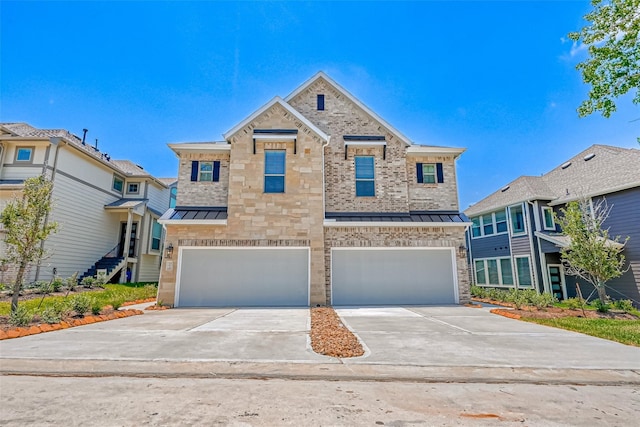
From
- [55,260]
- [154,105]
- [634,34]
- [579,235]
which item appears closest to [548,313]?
[579,235]

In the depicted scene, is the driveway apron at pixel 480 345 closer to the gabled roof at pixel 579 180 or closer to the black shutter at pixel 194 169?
the black shutter at pixel 194 169

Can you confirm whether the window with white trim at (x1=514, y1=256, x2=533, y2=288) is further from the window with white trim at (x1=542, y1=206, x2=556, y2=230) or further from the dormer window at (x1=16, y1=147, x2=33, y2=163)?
the dormer window at (x1=16, y1=147, x2=33, y2=163)

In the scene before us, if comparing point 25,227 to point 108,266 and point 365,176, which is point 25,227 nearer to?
point 365,176

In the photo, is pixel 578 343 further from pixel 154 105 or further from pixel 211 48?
pixel 154 105

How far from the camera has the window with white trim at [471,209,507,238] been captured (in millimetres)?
18250

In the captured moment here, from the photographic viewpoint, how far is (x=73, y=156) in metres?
17.1

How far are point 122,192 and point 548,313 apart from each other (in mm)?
23763

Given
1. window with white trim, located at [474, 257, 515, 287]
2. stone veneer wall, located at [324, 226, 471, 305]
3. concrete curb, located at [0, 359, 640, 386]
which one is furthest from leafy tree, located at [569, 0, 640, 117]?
window with white trim, located at [474, 257, 515, 287]

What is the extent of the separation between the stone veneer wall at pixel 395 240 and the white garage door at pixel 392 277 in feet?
0.81

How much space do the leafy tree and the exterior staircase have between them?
22.3 metres

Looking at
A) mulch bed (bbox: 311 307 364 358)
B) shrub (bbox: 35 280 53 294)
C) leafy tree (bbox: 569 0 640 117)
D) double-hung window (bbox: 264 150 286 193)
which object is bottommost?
mulch bed (bbox: 311 307 364 358)

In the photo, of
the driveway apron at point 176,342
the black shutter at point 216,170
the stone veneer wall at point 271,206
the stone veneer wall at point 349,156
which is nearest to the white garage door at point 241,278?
the stone veneer wall at point 271,206

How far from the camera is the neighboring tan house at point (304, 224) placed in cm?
1216

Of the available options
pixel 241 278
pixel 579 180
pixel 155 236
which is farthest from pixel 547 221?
pixel 155 236
